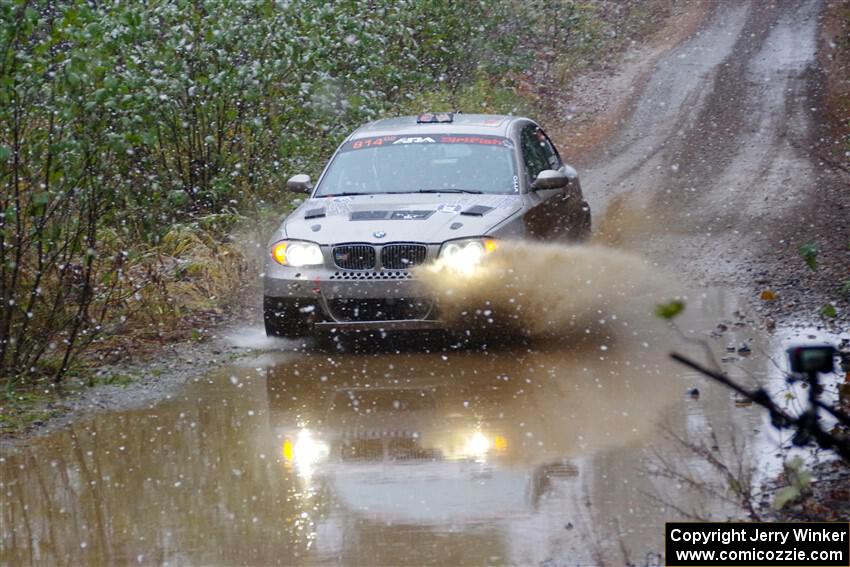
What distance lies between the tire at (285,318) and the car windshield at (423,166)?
1483 millimetres

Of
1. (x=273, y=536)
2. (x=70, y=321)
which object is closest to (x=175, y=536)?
(x=273, y=536)

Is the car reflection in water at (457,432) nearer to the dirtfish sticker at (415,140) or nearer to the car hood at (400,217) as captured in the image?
the car hood at (400,217)

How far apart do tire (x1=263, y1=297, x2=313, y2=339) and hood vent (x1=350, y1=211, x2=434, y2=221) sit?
0.86 meters

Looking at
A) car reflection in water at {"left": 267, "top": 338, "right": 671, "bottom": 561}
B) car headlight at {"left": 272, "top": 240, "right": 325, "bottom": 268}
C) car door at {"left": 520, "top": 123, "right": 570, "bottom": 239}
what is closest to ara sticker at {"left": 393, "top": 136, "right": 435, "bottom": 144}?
car door at {"left": 520, "top": 123, "right": 570, "bottom": 239}

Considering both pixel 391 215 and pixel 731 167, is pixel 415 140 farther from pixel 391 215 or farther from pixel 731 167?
pixel 731 167

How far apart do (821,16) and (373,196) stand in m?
20.8

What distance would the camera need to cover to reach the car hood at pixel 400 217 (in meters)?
9.18

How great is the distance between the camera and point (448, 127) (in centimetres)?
1104

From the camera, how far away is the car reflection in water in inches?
224

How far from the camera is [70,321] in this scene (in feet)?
29.1

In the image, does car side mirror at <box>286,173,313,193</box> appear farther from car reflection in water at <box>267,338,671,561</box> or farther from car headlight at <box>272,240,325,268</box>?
car reflection in water at <box>267,338,671,561</box>

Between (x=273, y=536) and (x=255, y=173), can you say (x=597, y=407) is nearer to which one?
(x=273, y=536)

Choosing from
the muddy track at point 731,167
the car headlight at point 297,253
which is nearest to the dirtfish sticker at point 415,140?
the car headlight at point 297,253

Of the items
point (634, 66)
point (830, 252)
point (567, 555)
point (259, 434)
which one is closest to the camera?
point (567, 555)
